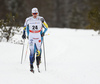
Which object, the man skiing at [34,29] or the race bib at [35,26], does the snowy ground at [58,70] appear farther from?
the race bib at [35,26]

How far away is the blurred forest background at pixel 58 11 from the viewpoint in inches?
1538

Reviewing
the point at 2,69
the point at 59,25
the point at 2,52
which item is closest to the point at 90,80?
the point at 2,69

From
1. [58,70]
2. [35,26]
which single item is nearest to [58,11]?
[58,70]

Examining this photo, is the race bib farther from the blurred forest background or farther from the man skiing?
the blurred forest background

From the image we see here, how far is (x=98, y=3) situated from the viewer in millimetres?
42312

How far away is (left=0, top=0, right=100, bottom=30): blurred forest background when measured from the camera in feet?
128

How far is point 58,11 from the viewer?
2363 inches

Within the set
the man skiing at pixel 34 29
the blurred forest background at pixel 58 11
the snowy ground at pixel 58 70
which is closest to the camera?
the snowy ground at pixel 58 70

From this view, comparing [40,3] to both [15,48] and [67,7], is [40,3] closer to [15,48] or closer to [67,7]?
[67,7]

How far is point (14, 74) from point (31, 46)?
1.41 metres

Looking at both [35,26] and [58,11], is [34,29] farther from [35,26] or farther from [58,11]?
[58,11]

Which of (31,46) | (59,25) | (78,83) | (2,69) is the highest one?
(59,25)

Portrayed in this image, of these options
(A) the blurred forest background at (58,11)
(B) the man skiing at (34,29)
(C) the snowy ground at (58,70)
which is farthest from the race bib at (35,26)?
(A) the blurred forest background at (58,11)

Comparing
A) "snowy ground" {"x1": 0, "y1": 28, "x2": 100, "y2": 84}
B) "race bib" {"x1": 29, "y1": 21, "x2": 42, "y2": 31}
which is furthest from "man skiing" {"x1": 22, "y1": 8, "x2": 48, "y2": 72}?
"snowy ground" {"x1": 0, "y1": 28, "x2": 100, "y2": 84}
